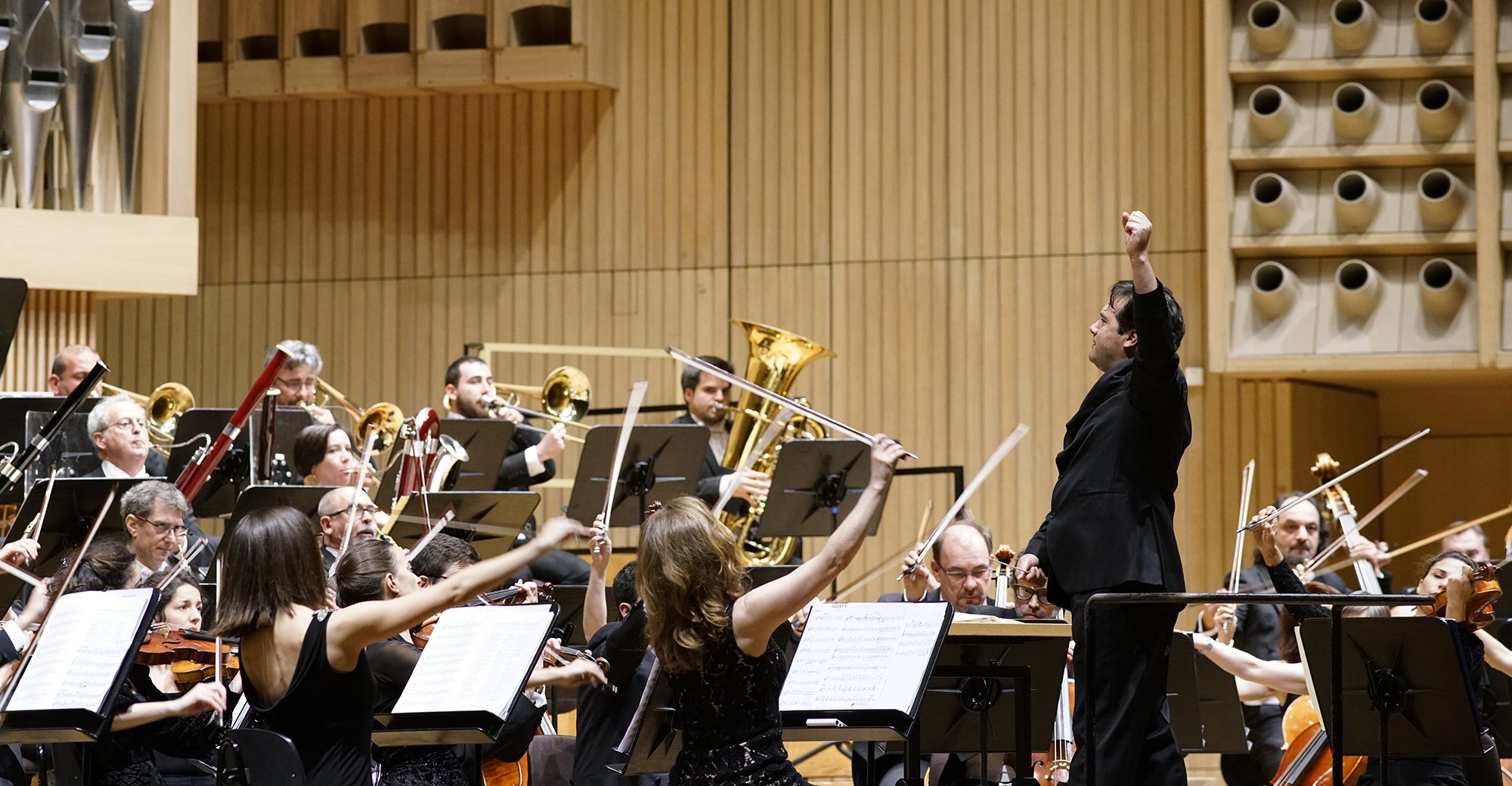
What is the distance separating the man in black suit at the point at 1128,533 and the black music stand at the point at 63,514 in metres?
2.21

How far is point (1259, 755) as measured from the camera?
5527mm

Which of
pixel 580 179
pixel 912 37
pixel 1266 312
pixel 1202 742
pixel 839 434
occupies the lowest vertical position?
pixel 1202 742

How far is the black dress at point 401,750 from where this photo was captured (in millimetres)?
3465

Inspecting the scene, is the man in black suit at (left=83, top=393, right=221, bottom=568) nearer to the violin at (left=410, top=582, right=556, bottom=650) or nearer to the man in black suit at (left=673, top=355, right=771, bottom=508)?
the violin at (left=410, top=582, right=556, bottom=650)

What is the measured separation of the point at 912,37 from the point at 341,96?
8.17 ft

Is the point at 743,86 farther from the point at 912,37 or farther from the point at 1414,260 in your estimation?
the point at 1414,260

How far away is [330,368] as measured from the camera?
26.2ft

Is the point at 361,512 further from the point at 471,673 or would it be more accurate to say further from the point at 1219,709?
the point at 1219,709

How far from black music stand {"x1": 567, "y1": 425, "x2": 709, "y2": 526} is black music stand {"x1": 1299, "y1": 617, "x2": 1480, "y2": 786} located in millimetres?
2257

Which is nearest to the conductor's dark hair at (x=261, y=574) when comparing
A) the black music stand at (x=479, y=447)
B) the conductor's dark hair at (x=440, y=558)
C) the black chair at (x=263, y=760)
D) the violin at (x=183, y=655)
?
the black chair at (x=263, y=760)

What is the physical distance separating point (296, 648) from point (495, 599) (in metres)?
1.31

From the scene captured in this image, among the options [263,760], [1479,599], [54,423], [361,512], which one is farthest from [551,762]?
[1479,599]

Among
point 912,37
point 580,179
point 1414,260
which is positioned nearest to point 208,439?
point 580,179

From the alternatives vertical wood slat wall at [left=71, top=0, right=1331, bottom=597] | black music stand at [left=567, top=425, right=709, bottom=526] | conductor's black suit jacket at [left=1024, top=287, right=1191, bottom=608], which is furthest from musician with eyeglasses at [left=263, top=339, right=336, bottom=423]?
conductor's black suit jacket at [left=1024, top=287, right=1191, bottom=608]
